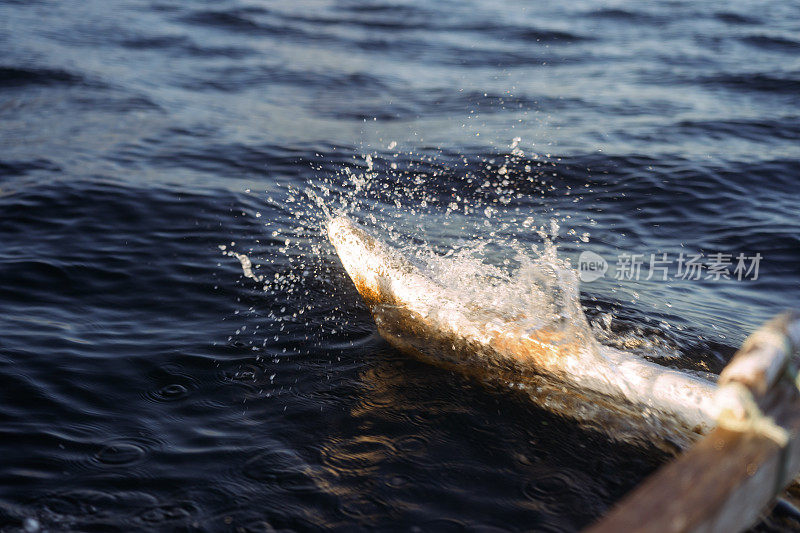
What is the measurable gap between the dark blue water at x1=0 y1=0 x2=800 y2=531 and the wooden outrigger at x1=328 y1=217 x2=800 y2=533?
0.15 meters

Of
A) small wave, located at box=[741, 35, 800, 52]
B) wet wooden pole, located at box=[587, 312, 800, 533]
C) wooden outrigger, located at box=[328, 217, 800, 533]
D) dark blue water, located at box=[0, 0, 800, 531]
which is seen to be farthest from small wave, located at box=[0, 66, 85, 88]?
small wave, located at box=[741, 35, 800, 52]

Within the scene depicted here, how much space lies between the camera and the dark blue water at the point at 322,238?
3041 mm

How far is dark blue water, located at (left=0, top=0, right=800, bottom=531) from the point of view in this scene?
120 inches

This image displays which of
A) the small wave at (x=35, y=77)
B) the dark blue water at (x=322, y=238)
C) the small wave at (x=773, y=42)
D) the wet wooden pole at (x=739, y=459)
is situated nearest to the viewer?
the wet wooden pole at (x=739, y=459)

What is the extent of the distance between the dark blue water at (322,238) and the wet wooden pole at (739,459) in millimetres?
1087

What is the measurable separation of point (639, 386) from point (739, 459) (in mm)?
1651

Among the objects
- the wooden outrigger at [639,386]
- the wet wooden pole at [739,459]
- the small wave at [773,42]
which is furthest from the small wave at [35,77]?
the small wave at [773,42]

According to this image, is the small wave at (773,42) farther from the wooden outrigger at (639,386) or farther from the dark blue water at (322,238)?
the wooden outrigger at (639,386)

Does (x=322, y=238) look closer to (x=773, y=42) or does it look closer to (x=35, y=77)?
(x=35, y=77)

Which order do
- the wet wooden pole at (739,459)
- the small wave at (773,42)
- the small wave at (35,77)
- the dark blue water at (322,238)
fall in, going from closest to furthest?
the wet wooden pole at (739,459), the dark blue water at (322,238), the small wave at (35,77), the small wave at (773,42)

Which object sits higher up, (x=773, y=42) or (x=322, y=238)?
(x=773, y=42)

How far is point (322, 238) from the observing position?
560cm

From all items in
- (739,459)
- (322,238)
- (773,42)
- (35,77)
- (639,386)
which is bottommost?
(639,386)

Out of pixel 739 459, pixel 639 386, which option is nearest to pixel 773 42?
pixel 639 386
